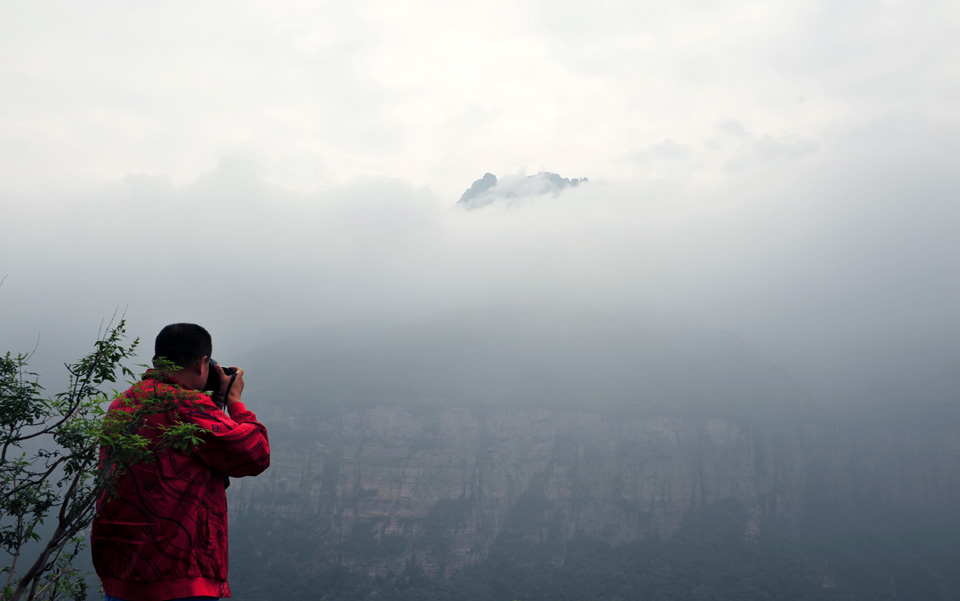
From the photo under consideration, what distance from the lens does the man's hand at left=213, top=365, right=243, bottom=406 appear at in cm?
467

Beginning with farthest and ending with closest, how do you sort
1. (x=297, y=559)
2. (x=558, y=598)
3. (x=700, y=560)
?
(x=700, y=560)
(x=297, y=559)
(x=558, y=598)

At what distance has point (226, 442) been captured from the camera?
4184 mm

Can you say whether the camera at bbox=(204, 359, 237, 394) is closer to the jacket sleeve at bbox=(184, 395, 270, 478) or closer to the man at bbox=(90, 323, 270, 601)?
the man at bbox=(90, 323, 270, 601)

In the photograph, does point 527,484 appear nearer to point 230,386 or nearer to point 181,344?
point 230,386

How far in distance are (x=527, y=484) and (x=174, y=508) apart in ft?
595

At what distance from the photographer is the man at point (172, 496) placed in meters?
3.96

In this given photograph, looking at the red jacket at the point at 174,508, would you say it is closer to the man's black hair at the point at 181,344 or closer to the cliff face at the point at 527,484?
the man's black hair at the point at 181,344

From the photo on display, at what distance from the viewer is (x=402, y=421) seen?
187125 millimetres

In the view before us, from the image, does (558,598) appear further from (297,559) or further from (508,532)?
(297,559)

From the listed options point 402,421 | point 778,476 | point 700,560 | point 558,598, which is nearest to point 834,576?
point 700,560

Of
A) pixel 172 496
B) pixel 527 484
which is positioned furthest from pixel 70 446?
pixel 527 484

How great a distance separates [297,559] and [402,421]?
55913 millimetres

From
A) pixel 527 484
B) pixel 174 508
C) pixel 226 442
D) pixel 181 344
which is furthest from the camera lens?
pixel 527 484

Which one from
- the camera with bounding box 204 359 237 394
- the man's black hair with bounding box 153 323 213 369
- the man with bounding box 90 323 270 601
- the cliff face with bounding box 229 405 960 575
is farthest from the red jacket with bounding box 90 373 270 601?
the cliff face with bounding box 229 405 960 575
